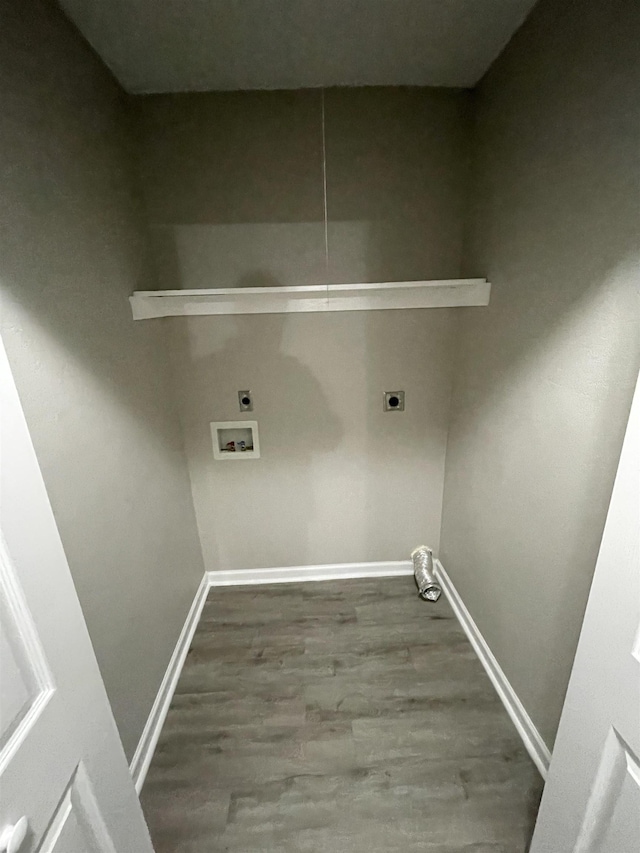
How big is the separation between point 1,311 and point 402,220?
62.1 inches

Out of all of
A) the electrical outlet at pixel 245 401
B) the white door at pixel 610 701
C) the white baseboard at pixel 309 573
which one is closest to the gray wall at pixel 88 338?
the electrical outlet at pixel 245 401

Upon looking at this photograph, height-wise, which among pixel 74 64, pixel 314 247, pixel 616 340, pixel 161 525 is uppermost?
pixel 74 64

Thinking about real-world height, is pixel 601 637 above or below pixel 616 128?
below

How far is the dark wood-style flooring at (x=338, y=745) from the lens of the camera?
4.17ft

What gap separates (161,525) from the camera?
1.75 m

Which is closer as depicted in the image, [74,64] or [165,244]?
[74,64]

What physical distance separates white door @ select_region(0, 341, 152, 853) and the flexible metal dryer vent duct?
5.57ft

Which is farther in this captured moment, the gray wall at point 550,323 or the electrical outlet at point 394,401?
the electrical outlet at point 394,401

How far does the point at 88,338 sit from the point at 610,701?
61.7 inches

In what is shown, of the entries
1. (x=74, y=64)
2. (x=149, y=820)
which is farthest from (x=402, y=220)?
(x=149, y=820)

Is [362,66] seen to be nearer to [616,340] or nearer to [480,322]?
[480,322]

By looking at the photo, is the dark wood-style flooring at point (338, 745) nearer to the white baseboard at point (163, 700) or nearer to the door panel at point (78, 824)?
the white baseboard at point (163, 700)

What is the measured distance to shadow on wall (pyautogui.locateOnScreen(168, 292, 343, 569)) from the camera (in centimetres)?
196

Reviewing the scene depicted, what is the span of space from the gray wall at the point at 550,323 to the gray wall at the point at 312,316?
26 centimetres
